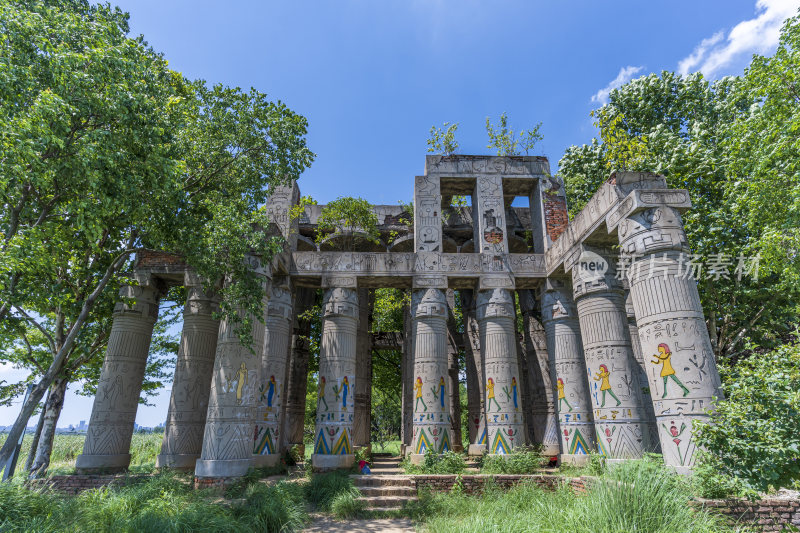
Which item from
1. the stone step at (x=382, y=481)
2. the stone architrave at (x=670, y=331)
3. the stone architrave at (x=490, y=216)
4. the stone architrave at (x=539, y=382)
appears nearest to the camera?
the stone architrave at (x=670, y=331)

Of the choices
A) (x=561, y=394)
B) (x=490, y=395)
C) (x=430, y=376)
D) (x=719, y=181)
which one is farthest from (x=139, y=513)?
(x=719, y=181)

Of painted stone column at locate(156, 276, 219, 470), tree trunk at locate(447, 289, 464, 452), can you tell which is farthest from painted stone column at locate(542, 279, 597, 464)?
painted stone column at locate(156, 276, 219, 470)

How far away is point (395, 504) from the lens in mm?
10750

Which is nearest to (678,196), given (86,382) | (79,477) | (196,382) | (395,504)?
(395,504)

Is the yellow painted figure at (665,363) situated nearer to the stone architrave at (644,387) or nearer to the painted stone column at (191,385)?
the stone architrave at (644,387)

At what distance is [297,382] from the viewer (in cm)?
2034

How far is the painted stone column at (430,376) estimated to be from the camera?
46.3ft

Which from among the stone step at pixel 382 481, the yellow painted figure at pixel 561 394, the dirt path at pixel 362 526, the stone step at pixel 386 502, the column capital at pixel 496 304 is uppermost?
the column capital at pixel 496 304

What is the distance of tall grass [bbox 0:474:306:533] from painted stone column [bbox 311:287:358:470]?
467 centimetres

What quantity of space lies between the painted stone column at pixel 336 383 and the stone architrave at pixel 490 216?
551 cm

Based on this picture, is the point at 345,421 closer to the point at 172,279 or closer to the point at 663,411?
the point at 172,279

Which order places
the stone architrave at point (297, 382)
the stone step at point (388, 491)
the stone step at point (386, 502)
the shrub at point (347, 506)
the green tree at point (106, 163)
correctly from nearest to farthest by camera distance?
the green tree at point (106, 163), the shrub at point (347, 506), the stone step at point (386, 502), the stone step at point (388, 491), the stone architrave at point (297, 382)

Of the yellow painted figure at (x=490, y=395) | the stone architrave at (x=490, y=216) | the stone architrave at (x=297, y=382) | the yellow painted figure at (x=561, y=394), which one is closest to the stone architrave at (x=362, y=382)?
the stone architrave at (x=297, y=382)

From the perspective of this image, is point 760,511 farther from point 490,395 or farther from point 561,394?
point 490,395
